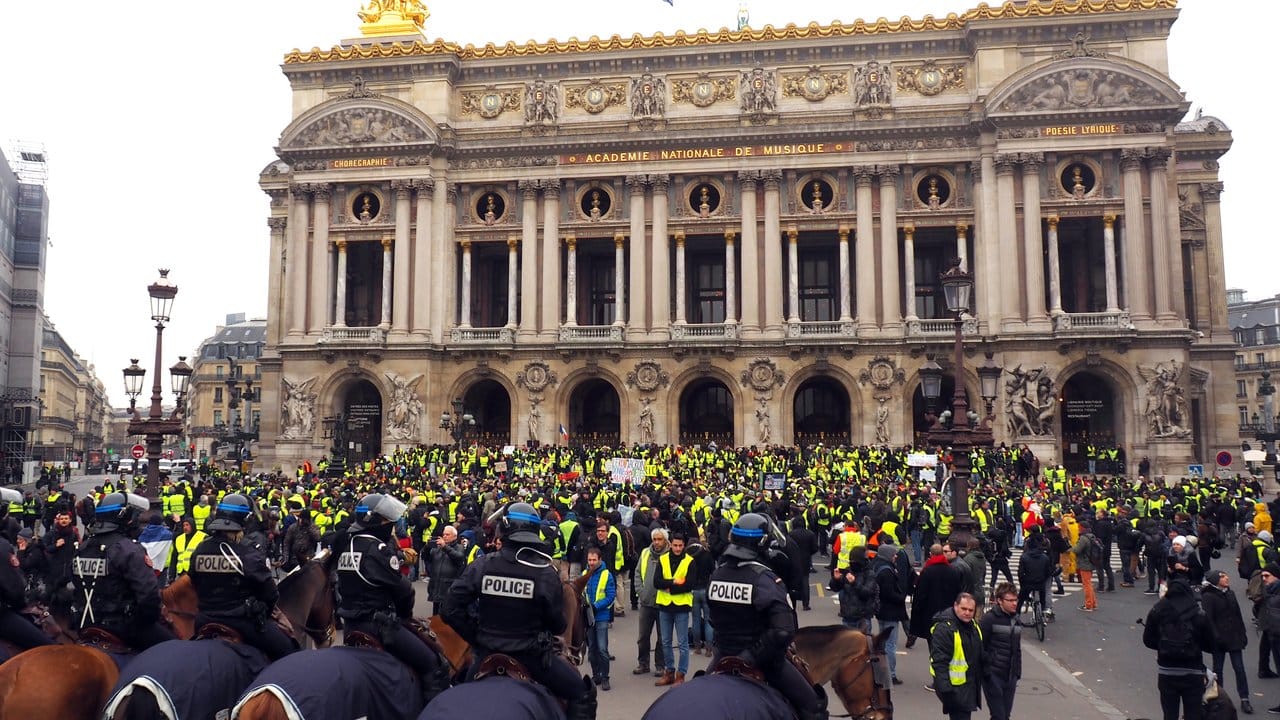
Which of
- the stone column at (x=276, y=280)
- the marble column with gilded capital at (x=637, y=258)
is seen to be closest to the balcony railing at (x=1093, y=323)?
the marble column with gilded capital at (x=637, y=258)

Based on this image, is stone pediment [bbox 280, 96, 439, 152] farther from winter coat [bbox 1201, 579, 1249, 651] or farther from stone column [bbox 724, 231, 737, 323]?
winter coat [bbox 1201, 579, 1249, 651]

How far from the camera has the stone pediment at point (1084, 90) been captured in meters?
44.2

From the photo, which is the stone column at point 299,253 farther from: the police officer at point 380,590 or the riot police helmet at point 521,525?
the riot police helmet at point 521,525

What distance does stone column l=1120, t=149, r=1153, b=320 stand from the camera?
44406 millimetres

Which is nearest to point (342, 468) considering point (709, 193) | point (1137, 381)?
point (709, 193)

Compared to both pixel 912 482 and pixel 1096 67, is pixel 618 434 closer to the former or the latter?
pixel 912 482

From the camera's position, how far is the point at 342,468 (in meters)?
42.0

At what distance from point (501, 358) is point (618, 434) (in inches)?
280

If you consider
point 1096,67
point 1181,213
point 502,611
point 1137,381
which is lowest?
point 502,611

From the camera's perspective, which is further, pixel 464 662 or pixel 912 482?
pixel 912 482

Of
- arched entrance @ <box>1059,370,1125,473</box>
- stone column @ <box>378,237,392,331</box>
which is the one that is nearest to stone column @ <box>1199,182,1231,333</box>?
arched entrance @ <box>1059,370,1125,473</box>

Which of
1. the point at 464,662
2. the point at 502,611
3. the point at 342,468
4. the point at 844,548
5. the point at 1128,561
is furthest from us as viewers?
the point at 342,468

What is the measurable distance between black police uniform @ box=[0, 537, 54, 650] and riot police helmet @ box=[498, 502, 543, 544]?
4.36 meters

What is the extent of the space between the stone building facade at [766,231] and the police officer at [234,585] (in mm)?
39043
